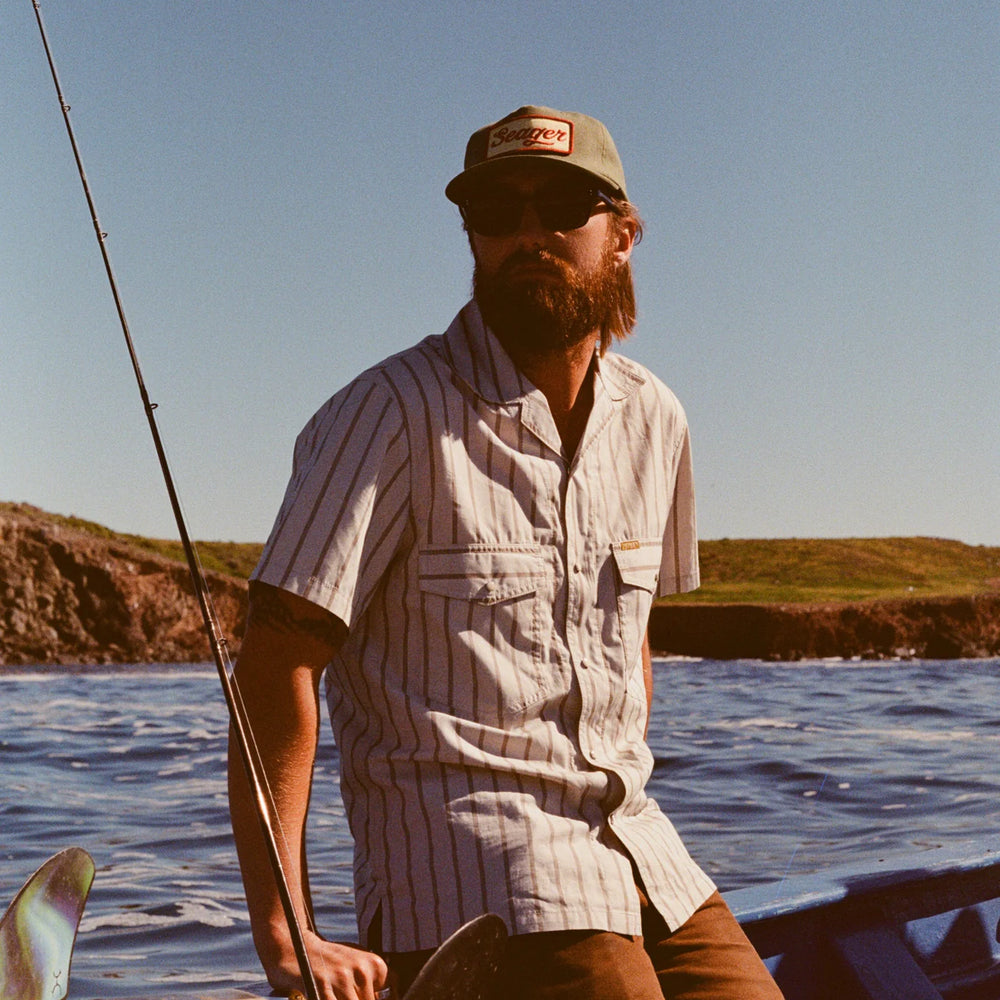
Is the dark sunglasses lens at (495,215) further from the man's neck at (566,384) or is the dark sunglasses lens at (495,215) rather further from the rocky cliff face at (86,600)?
the rocky cliff face at (86,600)

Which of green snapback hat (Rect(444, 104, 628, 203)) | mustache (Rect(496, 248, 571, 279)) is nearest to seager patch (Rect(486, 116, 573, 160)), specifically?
green snapback hat (Rect(444, 104, 628, 203))

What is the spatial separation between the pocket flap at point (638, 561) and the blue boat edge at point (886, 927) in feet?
4.60

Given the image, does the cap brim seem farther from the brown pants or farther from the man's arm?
the brown pants

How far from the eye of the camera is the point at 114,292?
1.72 m

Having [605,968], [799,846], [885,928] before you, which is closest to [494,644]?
[605,968]

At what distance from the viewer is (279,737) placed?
62.1 inches

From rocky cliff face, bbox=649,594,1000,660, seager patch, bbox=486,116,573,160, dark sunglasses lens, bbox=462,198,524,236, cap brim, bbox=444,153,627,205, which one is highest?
seager patch, bbox=486,116,573,160

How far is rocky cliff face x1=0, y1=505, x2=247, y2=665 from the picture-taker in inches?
1353

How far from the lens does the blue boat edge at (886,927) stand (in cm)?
321

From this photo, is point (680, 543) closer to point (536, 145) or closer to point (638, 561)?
point (638, 561)

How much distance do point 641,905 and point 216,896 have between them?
6.72m

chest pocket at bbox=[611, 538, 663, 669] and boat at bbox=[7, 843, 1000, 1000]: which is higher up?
chest pocket at bbox=[611, 538, 663, 669]

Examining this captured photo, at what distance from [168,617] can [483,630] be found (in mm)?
34861

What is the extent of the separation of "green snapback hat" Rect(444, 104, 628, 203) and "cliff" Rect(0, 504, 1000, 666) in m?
32.1
